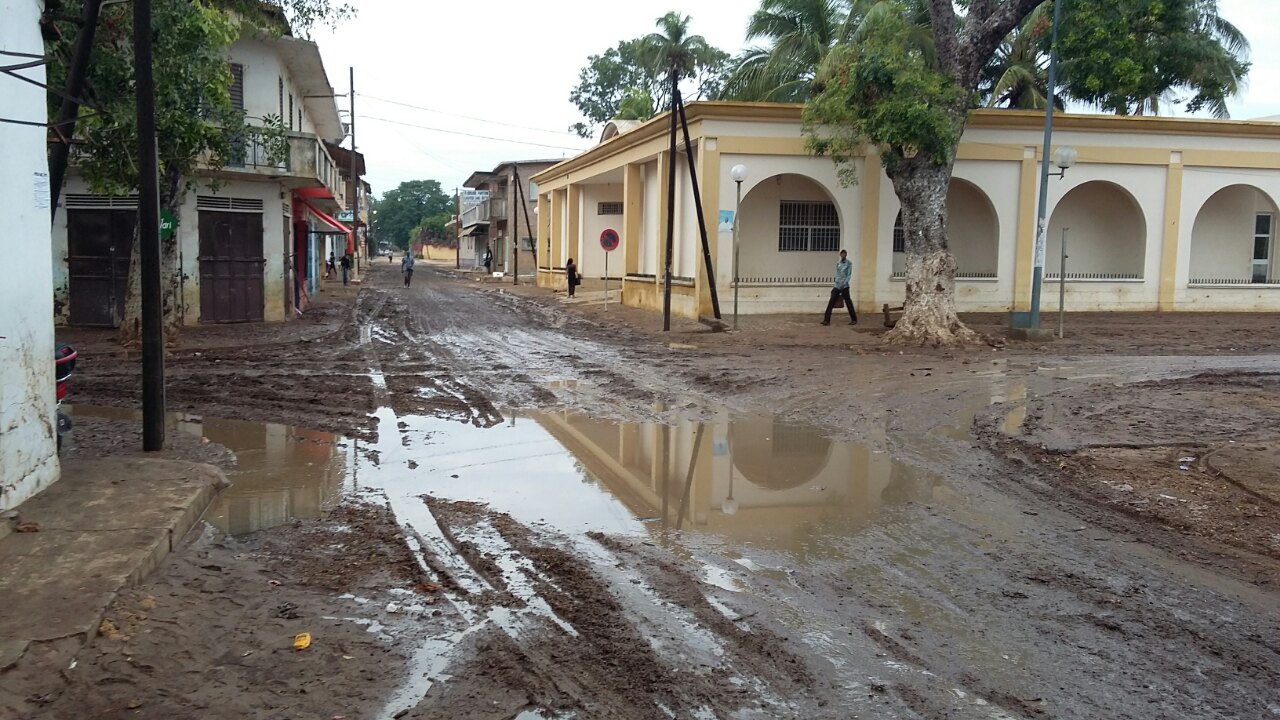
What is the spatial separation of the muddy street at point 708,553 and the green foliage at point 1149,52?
377 inches

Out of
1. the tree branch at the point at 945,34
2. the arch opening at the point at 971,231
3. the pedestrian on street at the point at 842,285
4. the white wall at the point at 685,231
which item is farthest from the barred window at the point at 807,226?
the tree branch at the point at 945,34

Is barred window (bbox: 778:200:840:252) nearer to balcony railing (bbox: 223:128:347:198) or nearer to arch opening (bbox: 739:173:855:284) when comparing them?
arch opening (bbox: 739:173:855:284)

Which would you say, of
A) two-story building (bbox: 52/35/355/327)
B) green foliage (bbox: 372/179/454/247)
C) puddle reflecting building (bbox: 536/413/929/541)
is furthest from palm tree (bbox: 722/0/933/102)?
green foliage (bbox: 372/179/454/247)

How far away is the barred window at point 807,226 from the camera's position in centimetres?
2533

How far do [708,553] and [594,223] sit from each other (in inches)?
1275

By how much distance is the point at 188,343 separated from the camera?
17703 mm

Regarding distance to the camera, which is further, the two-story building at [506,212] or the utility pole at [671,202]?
the two-story building at [506,212]

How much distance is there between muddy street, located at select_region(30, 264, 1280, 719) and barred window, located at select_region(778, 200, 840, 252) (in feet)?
39.5

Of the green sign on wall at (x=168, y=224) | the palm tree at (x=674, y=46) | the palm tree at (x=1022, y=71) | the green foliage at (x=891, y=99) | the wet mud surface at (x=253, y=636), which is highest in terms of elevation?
the palm tree at (x=674, y=46)

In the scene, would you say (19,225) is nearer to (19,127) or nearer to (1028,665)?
(19,127)

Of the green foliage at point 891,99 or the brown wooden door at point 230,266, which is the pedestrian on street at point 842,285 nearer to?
the green foliage at point 891,99

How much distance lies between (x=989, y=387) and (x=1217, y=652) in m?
9.09

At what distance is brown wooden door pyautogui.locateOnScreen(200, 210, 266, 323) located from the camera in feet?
68.8

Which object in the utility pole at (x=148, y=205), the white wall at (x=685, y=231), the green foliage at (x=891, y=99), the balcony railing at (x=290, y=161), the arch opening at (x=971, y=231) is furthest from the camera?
the arch opening at (x=971, y=231)
